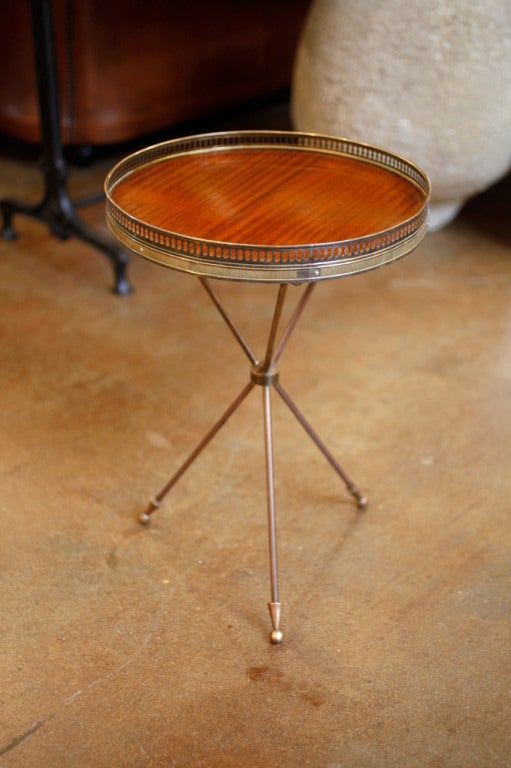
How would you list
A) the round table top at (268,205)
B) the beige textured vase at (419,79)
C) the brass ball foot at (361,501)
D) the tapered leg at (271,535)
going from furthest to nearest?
the beige textured vase at (419,79), the brass ball foot at (361,501), the tapered leg at (271,535), the round table top at (268,205)

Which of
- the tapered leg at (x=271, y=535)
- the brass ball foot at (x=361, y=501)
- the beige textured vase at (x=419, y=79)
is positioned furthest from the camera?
the beige textured vase at (x=419, y=79)

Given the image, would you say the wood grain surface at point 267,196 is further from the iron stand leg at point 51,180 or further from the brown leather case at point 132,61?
the brown leather case at point 132,61

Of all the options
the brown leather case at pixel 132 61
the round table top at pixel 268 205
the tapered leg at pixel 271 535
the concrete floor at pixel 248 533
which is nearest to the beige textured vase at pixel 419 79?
the concrete floor at pixel 248 533

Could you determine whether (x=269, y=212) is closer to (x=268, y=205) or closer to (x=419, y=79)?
(x=268, y=205)

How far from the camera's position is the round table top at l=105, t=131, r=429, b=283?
1.39 meters

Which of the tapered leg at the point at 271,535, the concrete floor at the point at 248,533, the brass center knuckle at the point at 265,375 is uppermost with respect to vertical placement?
the brass center knuckle at the point at 265,375

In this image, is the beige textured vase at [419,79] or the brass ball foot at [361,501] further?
the beige textured vase at [419,79]

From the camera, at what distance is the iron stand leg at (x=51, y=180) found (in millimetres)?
2895

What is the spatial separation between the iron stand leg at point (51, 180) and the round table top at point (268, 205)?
110cm

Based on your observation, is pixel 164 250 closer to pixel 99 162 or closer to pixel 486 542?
pixel 486 542

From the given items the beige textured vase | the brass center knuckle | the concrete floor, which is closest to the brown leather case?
the beige textured vase

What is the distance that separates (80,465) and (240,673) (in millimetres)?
732

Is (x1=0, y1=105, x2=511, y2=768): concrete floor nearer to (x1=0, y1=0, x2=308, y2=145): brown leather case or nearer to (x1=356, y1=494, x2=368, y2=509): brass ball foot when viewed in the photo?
(x1=356, y1=494, x2=368, y2=509): brass ball foot

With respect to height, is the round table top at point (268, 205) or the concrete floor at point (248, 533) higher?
the round table top at point (268, 205)
